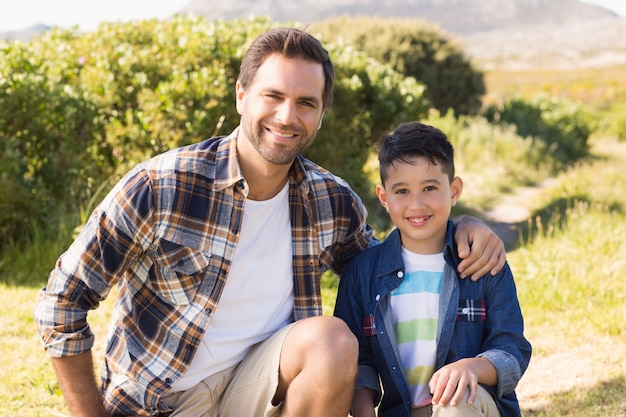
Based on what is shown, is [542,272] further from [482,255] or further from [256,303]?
[256,303]

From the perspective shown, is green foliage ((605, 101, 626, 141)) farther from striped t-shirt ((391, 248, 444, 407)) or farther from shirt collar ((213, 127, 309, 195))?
shirt collar ((213, 127, 309, 195))

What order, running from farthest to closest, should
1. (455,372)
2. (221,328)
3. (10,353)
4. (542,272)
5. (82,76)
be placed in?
(82,76), (542,272), (10,353), (221,328), (455,372)

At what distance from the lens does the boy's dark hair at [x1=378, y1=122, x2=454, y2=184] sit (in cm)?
278

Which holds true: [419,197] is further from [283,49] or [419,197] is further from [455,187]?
[283,49]

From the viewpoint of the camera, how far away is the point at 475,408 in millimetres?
2400

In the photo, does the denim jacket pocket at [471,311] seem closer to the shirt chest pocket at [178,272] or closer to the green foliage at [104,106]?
the shirt chest pocket at [178,272]

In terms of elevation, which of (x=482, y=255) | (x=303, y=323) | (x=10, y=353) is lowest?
(x=10, y=353)

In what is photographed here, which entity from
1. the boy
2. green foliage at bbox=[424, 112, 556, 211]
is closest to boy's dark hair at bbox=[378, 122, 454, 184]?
the boy

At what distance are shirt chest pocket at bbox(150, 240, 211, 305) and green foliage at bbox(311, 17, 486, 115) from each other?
1237 cm

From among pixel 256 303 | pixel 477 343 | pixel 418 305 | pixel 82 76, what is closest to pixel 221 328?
pixel 256 303

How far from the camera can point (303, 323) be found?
255cm

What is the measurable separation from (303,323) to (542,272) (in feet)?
11.1

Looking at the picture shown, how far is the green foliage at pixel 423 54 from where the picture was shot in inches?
579

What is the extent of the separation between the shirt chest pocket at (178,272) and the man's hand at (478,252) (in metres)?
0.92
